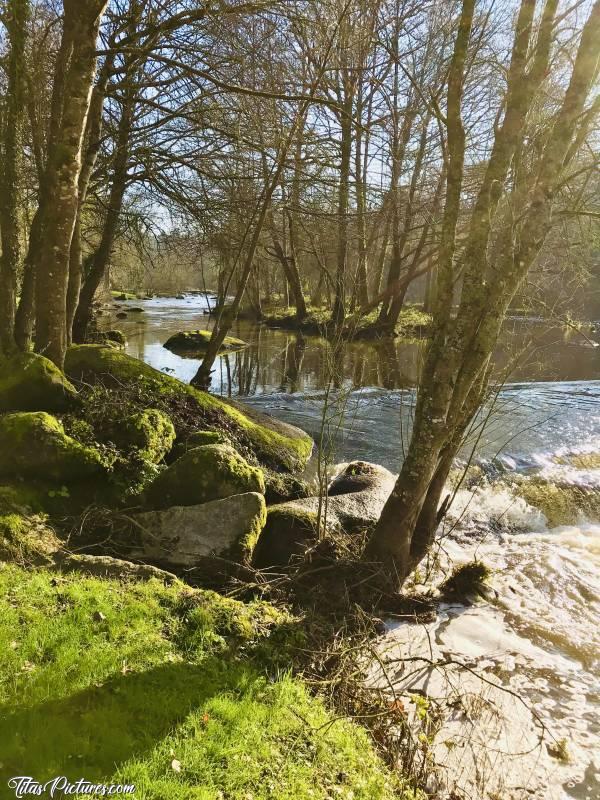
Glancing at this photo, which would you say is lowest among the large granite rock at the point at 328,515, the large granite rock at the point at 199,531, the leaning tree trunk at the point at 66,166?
the large granite rock at the point at 328,515

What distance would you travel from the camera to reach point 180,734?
2.69 m

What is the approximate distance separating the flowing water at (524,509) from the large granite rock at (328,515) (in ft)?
2.20

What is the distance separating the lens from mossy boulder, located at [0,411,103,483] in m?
4.74

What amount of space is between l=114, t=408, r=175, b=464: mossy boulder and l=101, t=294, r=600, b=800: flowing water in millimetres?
1954

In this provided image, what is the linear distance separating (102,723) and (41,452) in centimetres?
285

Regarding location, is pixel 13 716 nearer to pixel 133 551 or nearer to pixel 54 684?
pixel 54 684

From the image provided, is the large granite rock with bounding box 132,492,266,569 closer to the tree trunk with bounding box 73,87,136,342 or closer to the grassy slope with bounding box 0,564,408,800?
the grassy slope with bounding box 0,564,408,800

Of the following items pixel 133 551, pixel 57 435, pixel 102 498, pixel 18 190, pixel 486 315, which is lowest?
pixel 133 551

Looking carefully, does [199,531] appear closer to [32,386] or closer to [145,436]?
[145,436]

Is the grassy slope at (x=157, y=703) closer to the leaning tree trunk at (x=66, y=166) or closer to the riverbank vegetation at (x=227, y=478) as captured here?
the riverbank vegetation at (x=227, y=478)

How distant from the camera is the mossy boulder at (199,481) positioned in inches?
205

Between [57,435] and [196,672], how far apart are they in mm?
2766

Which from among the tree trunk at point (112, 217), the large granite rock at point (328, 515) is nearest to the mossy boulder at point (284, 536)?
the large granite rock at point (328, 515)

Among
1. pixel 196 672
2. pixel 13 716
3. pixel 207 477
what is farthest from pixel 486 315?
pixel 13 716
